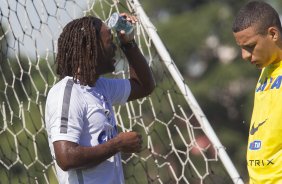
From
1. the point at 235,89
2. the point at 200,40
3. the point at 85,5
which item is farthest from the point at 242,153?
the point at 85,5

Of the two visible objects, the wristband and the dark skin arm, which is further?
the wristband

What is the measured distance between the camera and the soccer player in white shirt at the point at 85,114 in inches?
172

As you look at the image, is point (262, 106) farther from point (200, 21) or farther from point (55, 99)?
point (200, 21)

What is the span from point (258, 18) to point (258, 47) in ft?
0.35

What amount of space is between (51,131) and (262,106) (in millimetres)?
772

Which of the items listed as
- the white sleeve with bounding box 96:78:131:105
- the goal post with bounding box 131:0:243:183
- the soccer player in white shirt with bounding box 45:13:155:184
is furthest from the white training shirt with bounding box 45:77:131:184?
the goal post with bounding box 131:0:243:183

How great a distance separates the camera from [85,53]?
4.57 meters

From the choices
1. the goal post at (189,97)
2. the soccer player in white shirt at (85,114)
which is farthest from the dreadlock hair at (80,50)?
the goal post at (189,97)

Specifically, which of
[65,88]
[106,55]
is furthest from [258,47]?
[65,88]

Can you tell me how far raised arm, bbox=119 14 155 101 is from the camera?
16.3 feet

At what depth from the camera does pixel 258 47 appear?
430 centimetres

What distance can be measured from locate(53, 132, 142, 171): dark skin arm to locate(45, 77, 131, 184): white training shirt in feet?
0.12

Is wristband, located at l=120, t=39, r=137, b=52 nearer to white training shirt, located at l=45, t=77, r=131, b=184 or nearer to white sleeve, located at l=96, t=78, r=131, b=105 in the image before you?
white sleeve, located at l=96, t=78, r=131, b=105

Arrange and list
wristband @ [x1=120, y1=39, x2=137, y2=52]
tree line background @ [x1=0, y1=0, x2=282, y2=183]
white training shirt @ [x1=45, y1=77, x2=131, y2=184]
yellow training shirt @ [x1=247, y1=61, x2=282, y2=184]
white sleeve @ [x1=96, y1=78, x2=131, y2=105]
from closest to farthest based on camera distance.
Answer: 1. yellow training shirt @ [x1=247, y1=61, x2=282, y2=184]
2. white training shirt @ [x1=45, y1=77, x2=131, y2=184]
3. white sleeve @ [x1=96, y1=78, x2=131, y2=105]
4. wristband @ [x1=120, y1=39, x2=137, y2=52]
5. tree line background @ [x1=0, y1=0, x2=282, y2=183]
